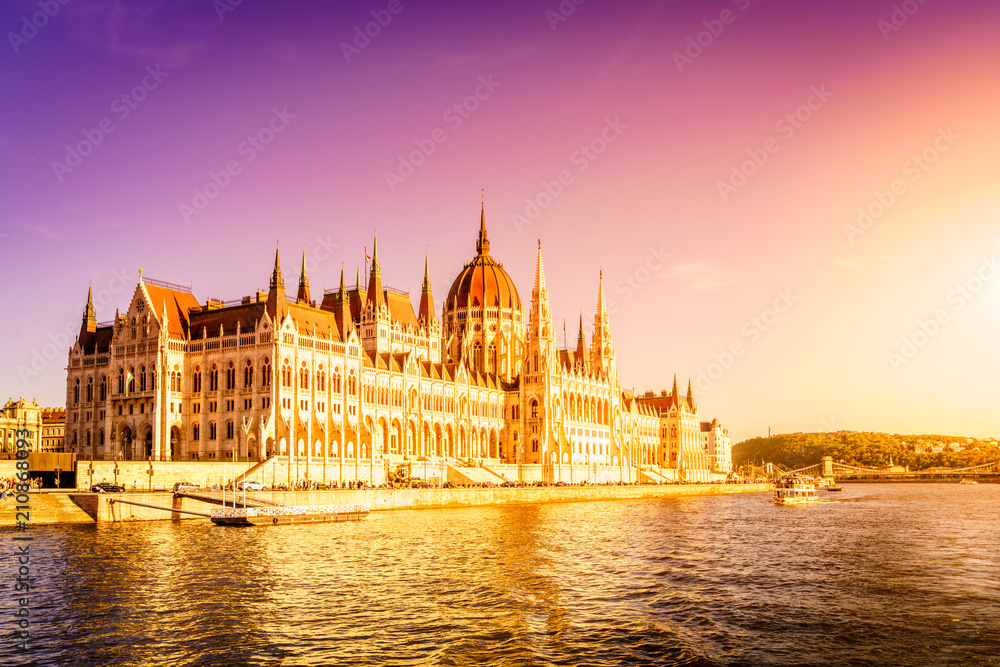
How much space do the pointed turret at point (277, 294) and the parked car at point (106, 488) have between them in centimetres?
3145

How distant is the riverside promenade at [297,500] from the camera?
255ft

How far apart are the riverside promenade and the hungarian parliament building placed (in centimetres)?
1093

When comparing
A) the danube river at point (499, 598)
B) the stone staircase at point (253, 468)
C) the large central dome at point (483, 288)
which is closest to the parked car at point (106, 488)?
the danube river at point (499, 598)

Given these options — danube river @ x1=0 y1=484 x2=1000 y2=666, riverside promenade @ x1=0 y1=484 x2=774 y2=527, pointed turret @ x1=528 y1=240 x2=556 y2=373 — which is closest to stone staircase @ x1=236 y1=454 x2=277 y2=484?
riverside promenade @ x1=0 y1=484 x2=774 y2=527

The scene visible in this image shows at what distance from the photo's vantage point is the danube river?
33.4 metres

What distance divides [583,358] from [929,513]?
9381cm

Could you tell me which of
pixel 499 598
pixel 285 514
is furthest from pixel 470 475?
pixel 499 598

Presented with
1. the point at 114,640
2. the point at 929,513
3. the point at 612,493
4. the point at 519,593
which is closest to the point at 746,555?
the point at 519,593

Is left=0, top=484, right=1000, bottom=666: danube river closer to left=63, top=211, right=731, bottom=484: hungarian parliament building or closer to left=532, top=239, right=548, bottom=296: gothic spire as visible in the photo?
left=63, top=211, right=731, bottom=484: hungarian parliament building

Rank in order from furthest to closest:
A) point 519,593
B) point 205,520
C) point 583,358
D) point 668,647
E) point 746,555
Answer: point 583,358, point 205,520, point 746,555, point 519,593, point 668,647

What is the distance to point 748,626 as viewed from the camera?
38000 millimetres

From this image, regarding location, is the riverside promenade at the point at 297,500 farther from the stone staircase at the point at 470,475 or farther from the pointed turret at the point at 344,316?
the pointed turret at the point at 344,316

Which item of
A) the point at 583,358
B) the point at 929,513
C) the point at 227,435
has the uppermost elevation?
the point at 583,358

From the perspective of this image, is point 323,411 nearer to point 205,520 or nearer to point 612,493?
point 205,520
